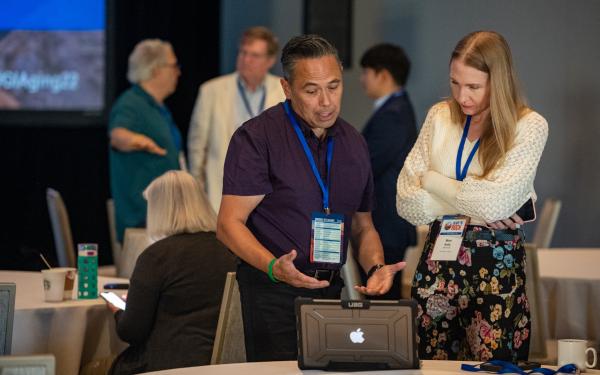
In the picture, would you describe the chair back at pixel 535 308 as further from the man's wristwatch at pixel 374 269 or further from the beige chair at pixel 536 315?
the man's wristwatch at pixel 374 269

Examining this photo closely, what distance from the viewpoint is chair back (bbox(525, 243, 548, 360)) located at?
4836mm

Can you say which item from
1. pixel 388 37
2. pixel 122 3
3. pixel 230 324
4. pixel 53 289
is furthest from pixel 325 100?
pixel 122 3

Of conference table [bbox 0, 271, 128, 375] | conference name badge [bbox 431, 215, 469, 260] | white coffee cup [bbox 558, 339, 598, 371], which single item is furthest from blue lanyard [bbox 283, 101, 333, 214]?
conference table [bbox 0, 271, 128, 375]

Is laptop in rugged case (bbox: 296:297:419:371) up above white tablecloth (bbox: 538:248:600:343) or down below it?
above

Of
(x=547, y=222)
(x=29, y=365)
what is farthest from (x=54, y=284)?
(x=547, y=222)

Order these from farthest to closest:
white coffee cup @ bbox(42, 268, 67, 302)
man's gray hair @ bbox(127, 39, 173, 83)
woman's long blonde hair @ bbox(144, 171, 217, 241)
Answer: man's gray hair @ bbox(127, 39, 173, 83) < white coffee cup @ bbox(42, 268, 67, 302) < woman's long blonde hair @ bbox(144, 171, 217, 241)

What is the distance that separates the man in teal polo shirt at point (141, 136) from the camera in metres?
6.21

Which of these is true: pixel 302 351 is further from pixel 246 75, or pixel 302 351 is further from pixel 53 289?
pixel 246 75

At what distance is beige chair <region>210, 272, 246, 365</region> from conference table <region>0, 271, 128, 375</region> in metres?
0.77

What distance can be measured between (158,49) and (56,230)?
1.19 m

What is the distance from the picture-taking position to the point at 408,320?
279 cm

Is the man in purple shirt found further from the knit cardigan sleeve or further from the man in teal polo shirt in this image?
the man in teal polo shirt

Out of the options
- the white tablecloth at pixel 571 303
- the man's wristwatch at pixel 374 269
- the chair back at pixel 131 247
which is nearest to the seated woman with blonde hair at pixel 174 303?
the man's wristwatch at pixel 374 269

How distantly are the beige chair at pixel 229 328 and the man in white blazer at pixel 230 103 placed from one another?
2965 millimetres
